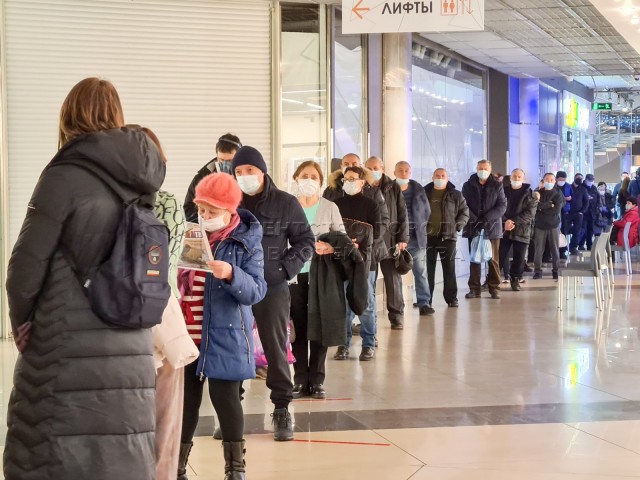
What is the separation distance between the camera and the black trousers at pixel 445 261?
499 inches

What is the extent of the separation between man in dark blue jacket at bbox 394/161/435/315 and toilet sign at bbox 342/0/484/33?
12.0 ft

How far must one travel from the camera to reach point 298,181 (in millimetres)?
7109

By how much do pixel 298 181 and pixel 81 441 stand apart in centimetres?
418

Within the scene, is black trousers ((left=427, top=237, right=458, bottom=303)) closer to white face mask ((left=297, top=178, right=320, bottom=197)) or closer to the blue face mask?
white face mask ((left=297, top=178, right=320, bottom=197))

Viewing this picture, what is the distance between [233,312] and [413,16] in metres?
4.25

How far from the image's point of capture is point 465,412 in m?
6.63

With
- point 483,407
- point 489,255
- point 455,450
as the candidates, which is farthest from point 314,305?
point 489,255

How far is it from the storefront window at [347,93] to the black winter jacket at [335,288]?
5.82 metres

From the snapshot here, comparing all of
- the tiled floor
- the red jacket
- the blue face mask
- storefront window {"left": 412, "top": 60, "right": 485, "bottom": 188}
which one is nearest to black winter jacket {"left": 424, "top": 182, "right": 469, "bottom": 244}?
the tiled floor

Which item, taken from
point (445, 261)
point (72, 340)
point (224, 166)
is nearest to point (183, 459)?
point (72, 340)

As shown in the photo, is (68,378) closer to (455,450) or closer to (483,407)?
(455,450)

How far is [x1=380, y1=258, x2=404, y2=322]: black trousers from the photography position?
35.1 ft

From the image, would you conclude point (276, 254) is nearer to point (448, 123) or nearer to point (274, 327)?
point (274, 327)

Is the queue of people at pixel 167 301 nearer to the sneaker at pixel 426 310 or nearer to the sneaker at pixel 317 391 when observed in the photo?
the sneaker at pixel 317 391
